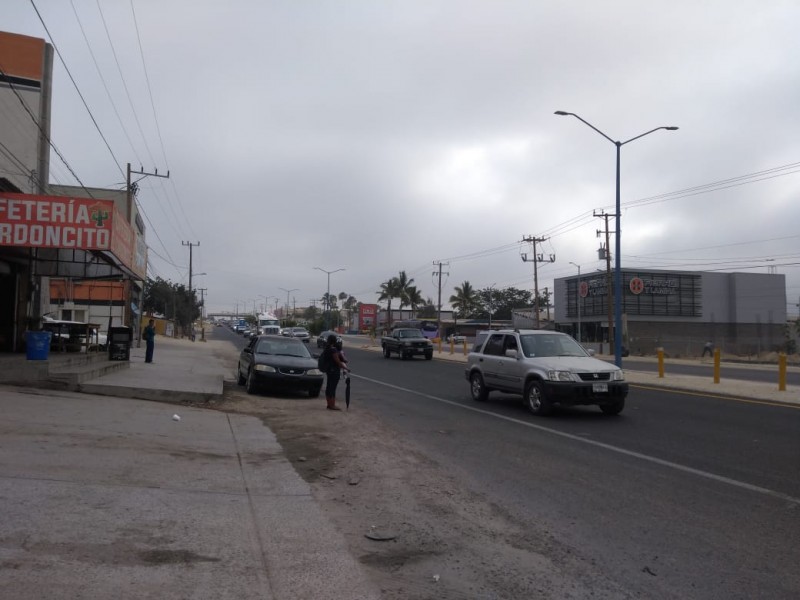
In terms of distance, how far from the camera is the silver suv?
12266 mm

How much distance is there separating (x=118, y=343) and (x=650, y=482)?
1633 centimetres

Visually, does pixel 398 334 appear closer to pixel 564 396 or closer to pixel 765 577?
pixel 564 396

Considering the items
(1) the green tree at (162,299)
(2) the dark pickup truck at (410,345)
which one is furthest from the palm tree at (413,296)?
(2) the dark pickup truck at (410,345)

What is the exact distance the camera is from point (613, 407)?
513 inches

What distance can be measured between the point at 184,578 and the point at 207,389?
11.0 metres

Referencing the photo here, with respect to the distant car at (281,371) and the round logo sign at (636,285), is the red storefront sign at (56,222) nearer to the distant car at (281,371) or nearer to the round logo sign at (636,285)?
the distant car at (281,371)

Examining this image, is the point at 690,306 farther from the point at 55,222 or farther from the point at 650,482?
the point at 650,482

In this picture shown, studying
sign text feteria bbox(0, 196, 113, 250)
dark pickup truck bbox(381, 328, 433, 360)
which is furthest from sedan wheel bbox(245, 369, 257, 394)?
dark pickup truck bbox(381, 328, 433, 360)

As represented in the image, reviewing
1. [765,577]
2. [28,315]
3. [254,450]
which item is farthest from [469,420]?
[28,315]

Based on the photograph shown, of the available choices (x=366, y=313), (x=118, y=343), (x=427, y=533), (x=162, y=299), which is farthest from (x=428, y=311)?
(x=427, y=533)

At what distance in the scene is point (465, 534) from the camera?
5469mm

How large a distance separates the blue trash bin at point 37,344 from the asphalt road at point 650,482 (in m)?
6.96

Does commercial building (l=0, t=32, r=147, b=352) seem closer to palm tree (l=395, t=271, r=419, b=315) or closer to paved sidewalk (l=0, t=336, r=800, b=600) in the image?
paved sidewalk (l=0, t=336, r=800, b=600)

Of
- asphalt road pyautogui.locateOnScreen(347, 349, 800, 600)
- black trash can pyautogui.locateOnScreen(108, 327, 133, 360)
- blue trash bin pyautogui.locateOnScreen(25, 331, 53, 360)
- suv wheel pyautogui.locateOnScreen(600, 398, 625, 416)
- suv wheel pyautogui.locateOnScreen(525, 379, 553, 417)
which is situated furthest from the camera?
black trash can pyautogui.locateOnScreen(108, 327, 133, 360)
